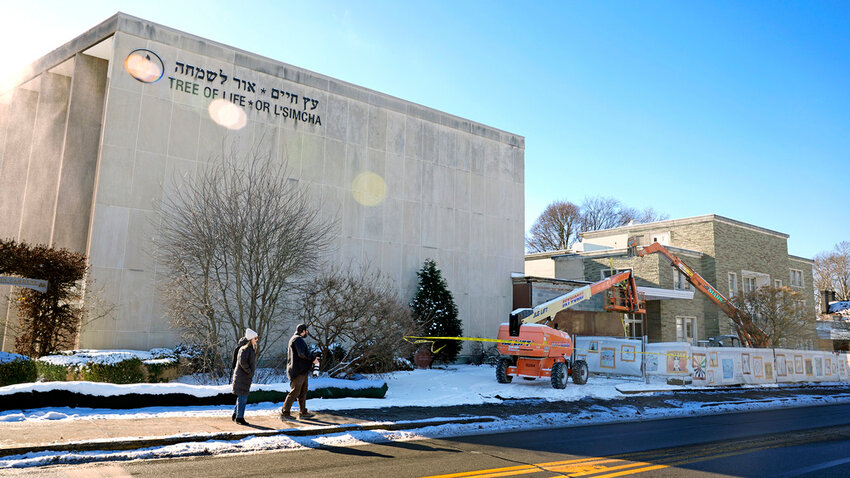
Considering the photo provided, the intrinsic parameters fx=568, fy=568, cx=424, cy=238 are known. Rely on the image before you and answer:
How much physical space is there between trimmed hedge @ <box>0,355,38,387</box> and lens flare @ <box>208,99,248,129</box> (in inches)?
457

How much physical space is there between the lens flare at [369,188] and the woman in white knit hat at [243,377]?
50.5 ft

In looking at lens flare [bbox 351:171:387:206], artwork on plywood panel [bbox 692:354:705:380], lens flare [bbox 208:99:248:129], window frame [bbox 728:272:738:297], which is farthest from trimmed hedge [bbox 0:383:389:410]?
window frame [bbox 728:272:738:297]

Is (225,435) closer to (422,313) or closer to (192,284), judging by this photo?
(192,284)

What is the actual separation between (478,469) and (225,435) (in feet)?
13.6

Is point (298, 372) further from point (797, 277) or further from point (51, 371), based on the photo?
point (797, 277)

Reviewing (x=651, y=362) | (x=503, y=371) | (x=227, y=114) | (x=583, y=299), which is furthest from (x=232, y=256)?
(x=651, y=362)

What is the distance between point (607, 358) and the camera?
77.3ft

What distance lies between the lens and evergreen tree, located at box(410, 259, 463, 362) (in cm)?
2506

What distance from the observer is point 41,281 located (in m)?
14.7

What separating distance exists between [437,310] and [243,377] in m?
15.7

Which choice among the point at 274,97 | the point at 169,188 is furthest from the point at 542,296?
the point at 169,188

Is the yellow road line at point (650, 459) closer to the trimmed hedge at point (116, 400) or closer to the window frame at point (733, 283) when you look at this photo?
the trimmed hedge at point (116, 400)

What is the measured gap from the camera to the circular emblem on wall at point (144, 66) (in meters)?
20.3

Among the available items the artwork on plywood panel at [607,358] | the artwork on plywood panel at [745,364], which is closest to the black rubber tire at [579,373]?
the artwork on plywood panel at [607,358]
